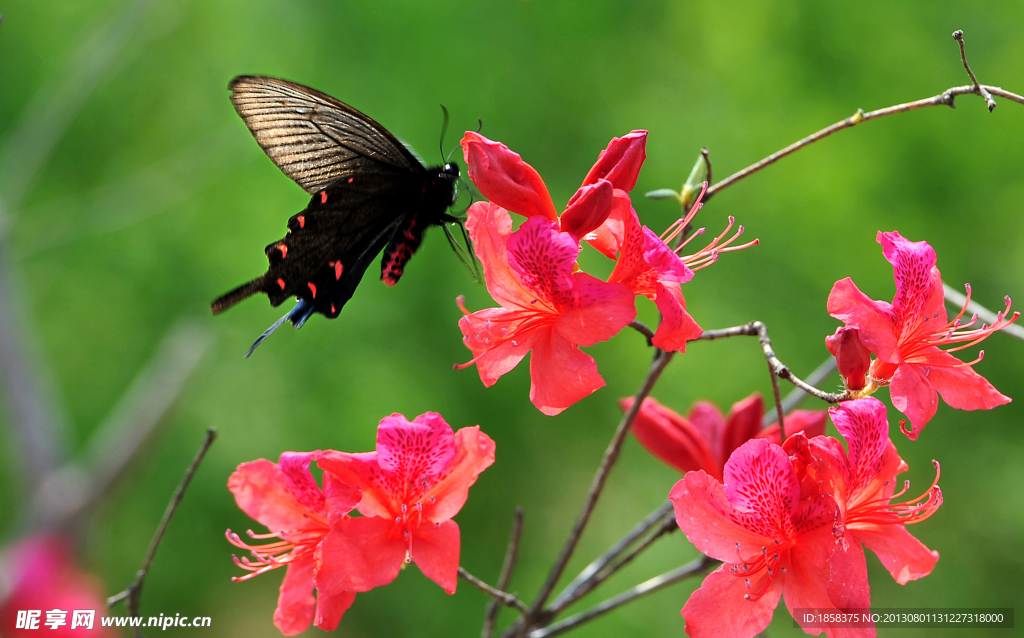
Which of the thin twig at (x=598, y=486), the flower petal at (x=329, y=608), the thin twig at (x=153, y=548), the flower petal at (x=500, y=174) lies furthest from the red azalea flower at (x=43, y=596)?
the flower petal at (x=500, y=174)

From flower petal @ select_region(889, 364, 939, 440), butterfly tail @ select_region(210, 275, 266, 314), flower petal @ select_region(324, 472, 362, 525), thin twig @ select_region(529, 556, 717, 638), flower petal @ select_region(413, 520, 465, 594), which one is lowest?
thin twig @ select_region(529, 556, 717, 638)

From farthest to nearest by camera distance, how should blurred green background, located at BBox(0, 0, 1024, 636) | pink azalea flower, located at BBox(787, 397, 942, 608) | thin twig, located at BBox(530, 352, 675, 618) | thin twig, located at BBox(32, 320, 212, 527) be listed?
blurred green background, located at BBox(0, 0, 1024, 636)
thin twig, located at BBox(32, 320, 212, 527)
thin twig, located at BBox(530, 352, 675, 618)
pink azalea flower, located at BBox(787, 397, 942, 608)

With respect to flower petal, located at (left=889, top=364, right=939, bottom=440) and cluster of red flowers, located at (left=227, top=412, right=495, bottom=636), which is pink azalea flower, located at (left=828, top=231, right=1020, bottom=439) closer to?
flower petal, located at (left=889, top=364, right=939, bottom=440)

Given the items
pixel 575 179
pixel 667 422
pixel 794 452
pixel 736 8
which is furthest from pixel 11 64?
pixel 794 452

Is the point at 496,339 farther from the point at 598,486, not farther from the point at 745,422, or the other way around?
the point at 745,422

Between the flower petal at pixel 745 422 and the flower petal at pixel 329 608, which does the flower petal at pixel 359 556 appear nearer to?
the flower petal at pixel 329 608

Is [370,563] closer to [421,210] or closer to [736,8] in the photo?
[421,210]

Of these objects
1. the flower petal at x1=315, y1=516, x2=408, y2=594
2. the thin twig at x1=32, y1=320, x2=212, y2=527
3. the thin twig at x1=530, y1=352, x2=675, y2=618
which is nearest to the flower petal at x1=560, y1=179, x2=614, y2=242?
the thin twig at x1=530, y1=352, x2=675, y2=618
